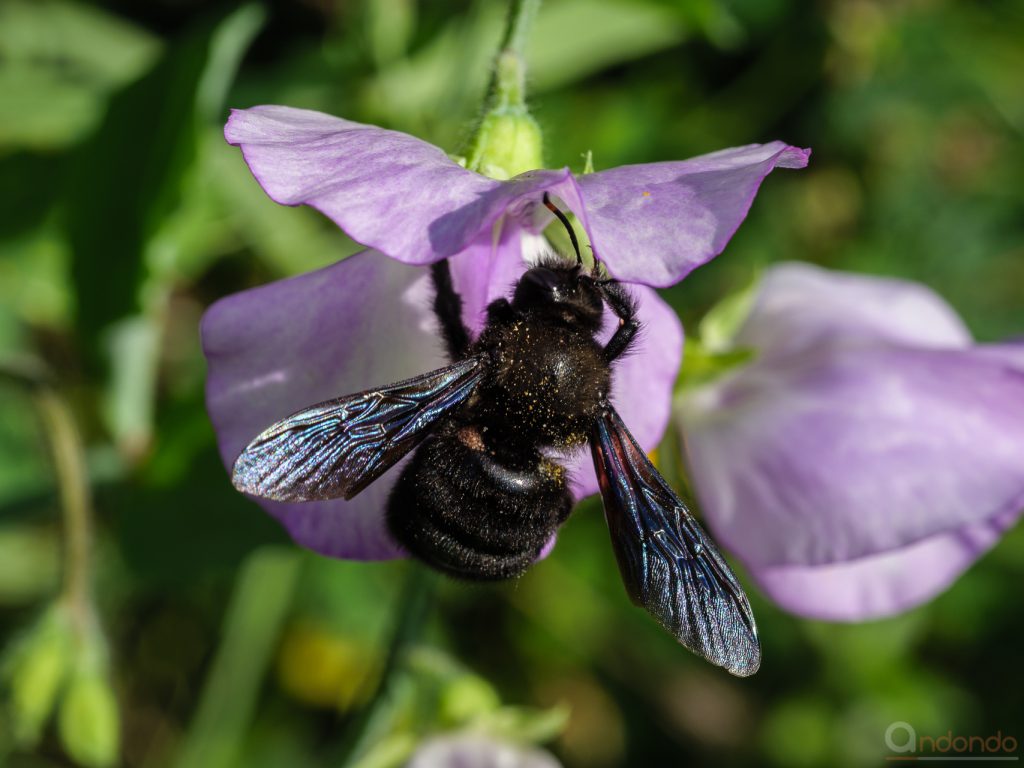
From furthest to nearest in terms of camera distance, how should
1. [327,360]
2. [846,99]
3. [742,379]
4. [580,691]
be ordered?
1. [580,691]
2. [846,99]
3. [742,379]
4. [327,360]

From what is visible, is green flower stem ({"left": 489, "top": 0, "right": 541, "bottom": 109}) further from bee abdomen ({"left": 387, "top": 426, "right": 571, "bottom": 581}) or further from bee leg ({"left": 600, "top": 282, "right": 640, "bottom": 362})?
bee abdomen ({"left": 387, "top": 426, "right": 571, "bottom": 581})

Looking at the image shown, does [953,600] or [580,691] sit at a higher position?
[953,600]

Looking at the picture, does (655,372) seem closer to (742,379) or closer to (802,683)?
(742,379)

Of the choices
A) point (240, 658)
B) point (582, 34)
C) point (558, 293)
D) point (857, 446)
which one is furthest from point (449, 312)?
point (240, 658)

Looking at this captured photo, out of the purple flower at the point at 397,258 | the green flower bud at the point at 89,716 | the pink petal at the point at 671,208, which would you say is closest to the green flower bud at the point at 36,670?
the green flower bud at the point at 89,716

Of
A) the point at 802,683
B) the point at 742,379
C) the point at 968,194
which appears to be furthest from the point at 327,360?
the point at 968,194

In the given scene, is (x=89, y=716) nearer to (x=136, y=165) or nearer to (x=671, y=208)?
(x=136, y=165)
